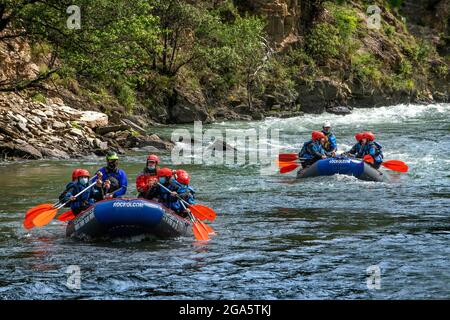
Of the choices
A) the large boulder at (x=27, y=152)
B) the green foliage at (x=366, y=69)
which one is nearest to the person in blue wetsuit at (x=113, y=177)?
the large boulder at (x=27, y=152)

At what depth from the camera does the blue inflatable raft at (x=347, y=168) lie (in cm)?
1656

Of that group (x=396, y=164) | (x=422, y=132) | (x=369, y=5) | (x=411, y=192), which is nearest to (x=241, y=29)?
(x=422, y=132)

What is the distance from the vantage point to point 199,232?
36.6 feet

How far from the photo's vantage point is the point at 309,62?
1517 inches

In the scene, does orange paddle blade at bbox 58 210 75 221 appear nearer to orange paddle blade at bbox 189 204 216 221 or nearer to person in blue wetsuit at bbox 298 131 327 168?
orange paddle blade at bbox 189 204 216 221

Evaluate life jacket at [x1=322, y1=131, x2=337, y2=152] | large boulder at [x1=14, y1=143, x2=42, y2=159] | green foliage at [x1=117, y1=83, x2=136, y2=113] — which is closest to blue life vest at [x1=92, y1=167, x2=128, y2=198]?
life jacket at [x1=322, y1=131, x2=337, y2=152]

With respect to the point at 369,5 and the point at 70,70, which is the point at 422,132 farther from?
the point at 369,5

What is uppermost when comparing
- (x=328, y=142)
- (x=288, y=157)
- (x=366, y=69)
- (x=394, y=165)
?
(x=366, y=69)

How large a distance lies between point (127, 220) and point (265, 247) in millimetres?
1929

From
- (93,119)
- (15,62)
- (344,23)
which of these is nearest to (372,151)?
(93,119)

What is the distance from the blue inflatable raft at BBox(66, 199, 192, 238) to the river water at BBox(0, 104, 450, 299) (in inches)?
7.0

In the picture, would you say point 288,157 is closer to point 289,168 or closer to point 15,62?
point 289,168

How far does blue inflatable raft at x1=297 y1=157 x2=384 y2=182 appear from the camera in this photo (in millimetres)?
16562
